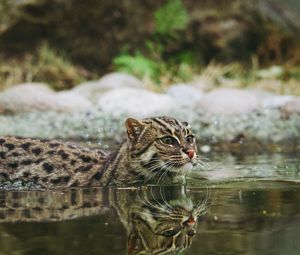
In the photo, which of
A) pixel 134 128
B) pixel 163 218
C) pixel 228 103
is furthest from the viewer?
pixel 228 103

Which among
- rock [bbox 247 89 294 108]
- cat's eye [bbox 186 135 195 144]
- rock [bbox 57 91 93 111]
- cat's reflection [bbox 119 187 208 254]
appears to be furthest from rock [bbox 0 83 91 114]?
cat's reflection [bbox 119 187 208 254]

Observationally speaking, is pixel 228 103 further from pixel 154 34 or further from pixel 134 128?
pixel 134 128

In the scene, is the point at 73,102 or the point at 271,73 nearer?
the point at 73,102

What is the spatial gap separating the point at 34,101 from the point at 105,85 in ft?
5.57

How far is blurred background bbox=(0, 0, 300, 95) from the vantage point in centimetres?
1933

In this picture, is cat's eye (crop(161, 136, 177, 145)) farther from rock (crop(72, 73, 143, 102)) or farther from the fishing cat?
rock (crop(72, 73, 143, 102))

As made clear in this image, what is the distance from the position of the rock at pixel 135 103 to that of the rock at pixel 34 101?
0.41m

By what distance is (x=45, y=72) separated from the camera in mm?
18766

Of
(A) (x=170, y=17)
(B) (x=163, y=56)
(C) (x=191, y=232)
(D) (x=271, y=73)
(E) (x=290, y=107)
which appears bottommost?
(C) (x=191, y=232)

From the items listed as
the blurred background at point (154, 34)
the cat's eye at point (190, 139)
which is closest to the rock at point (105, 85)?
the blurred background at point (154, 34)

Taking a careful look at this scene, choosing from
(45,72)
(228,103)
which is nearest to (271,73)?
(228,103)

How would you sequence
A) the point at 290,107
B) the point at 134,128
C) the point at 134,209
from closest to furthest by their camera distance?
the point at 134,209, the point at 134,128, the point at 290,107

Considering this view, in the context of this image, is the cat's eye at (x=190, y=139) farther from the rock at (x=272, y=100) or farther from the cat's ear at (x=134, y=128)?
the rock at (x=272, y=100)

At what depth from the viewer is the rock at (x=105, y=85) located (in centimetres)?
1733
